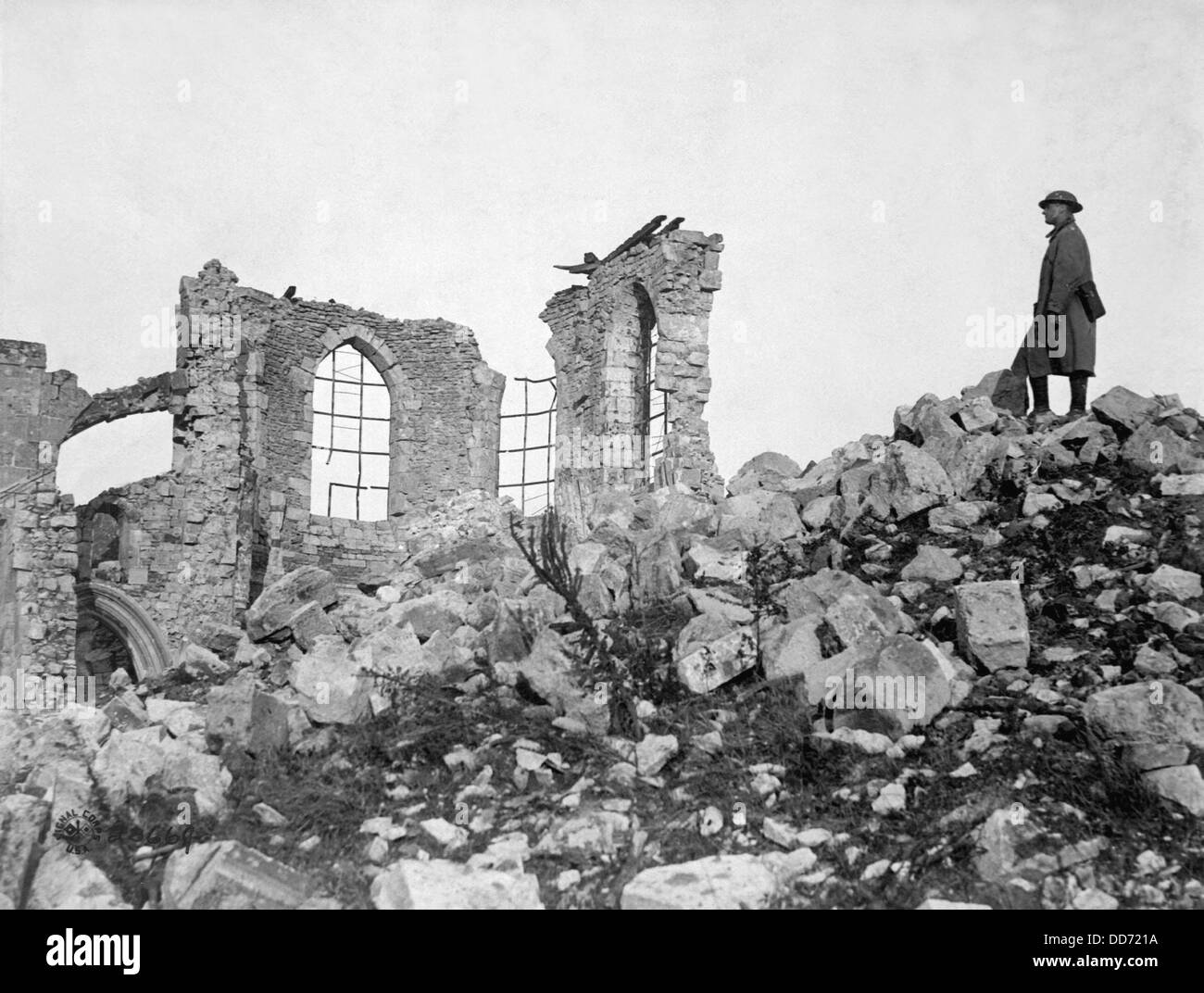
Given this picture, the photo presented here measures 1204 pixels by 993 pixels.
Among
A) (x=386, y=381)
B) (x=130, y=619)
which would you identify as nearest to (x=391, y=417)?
(x=386, y=381)

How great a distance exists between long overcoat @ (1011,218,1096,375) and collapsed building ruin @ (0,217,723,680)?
6406 mm

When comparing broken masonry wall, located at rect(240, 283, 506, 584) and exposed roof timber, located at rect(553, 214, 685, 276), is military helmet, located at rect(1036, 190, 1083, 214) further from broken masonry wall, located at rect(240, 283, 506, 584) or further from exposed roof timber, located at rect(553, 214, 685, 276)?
broken masonry wall, located at rect(240, 283, 506, 584)

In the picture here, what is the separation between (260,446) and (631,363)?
5.18 m

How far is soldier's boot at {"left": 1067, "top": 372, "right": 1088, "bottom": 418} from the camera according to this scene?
37.7ft

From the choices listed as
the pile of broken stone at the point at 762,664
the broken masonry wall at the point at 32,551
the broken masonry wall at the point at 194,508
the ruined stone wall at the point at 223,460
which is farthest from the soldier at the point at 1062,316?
the broken masonry wall at the point at 32,551

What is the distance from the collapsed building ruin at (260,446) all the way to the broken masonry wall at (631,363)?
24mm

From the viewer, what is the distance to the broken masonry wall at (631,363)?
58.9ft

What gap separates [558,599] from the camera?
32.7ft

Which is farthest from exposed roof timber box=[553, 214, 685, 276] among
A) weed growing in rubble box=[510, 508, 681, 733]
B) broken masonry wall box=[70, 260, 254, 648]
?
weed growing in rubble box=[510, 508, 681, 733]

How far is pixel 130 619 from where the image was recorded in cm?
1914

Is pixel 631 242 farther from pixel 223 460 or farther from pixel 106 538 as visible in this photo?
pixel 106 538

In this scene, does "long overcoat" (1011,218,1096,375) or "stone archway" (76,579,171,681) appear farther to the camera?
"stone archway" (76,579,171,681)

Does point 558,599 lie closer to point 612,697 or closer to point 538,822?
point 612,697

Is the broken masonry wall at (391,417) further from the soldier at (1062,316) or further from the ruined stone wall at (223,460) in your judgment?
the soldier at (1062,316)
